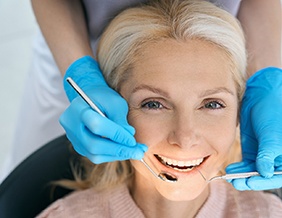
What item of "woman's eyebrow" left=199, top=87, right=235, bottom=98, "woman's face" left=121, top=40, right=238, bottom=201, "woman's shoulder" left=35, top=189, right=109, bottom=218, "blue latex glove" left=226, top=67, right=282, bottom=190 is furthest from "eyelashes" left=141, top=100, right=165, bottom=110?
"woman's shoulder" left=35, top=189, right=109, bottom=218

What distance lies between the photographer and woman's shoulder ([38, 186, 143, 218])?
59.9 inches

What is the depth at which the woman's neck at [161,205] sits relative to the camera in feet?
4.89

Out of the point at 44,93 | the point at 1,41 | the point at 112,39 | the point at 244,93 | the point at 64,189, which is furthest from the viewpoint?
the point at 1,41

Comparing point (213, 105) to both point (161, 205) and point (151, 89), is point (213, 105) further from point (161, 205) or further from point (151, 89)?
point (161, 205)

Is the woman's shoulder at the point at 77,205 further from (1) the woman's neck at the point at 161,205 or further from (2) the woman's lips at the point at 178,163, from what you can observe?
(2) the woman's lips at the point at 178,163

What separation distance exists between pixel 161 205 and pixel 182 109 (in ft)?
1.08

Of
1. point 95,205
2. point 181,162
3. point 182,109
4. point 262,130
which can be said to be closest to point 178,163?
point 181,162

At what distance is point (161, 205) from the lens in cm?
150

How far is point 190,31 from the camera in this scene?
134 cm

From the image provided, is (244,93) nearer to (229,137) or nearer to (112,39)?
(229,137)

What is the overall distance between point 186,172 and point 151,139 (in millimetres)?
120

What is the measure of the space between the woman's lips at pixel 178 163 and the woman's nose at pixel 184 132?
0.06 m

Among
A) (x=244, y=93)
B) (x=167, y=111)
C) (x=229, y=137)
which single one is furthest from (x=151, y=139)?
(x=244, y=93)

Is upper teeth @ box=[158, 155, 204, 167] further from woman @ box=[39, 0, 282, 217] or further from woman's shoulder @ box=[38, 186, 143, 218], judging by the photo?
woman's shoulder @ box=[38, 186, 143, 218]
